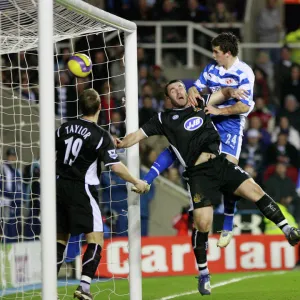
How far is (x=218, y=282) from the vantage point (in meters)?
14.0

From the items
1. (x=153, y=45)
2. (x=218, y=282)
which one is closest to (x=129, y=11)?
(x=153, y=45)

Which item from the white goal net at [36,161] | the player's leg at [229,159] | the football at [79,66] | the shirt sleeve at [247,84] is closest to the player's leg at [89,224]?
the white goal net at [36,161]

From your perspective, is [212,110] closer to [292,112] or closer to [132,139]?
[132,139]

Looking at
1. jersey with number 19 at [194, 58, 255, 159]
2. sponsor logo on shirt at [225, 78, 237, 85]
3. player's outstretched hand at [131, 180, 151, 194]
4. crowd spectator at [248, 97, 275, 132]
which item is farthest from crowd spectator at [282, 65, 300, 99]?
player's outstretched hand at [131, 180, 151, 194]

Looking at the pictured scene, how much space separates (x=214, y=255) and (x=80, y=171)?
22.0 ft

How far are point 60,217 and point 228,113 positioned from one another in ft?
6.62

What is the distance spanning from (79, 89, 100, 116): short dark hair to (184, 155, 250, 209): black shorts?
3.89 ft

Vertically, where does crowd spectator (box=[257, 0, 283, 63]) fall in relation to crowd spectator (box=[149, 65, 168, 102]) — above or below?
above

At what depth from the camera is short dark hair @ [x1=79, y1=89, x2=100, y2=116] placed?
966 cm

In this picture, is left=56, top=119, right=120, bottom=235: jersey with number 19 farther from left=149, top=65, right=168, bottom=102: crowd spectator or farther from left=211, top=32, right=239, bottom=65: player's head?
left=149, top=65, right=168, bottom=102: crowd spectator

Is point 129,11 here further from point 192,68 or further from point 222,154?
point 222,154

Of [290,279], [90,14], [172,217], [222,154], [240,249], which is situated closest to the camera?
[90,14]

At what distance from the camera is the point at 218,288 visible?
12781mm

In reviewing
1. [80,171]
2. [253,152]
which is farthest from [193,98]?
[253,152]
